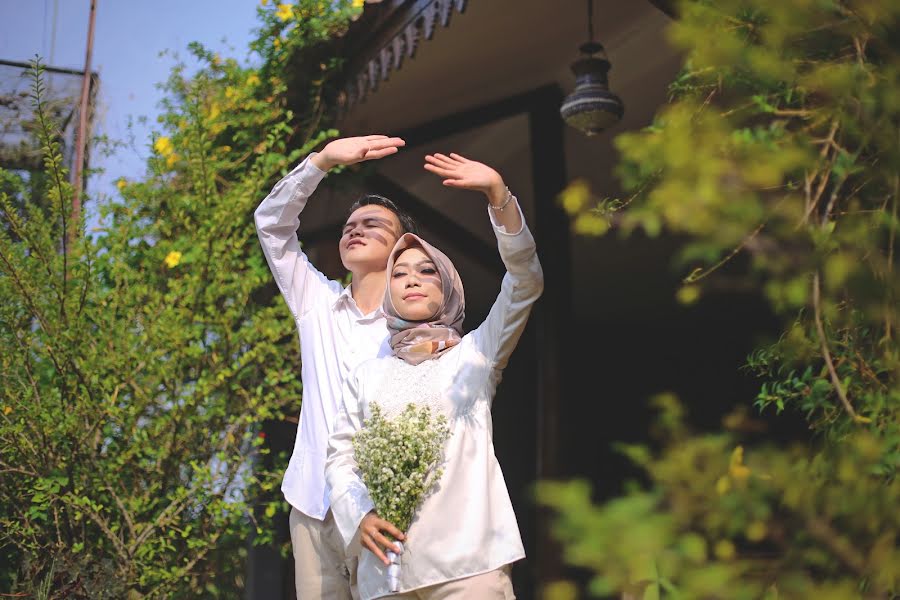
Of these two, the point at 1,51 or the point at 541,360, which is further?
the point at 1,51

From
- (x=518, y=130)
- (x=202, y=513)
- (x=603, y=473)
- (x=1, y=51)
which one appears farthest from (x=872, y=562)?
(x=603, y=473)

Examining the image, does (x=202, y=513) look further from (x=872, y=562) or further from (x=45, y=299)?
(x=872, y=562)

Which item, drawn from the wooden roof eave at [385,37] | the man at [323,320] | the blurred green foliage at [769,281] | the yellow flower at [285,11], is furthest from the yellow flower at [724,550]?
the yellow flower at [285,11]

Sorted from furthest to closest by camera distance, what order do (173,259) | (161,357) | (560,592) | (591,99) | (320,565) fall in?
(173,259) → (161,357) → (591,99) → (320,565) → (560,592)

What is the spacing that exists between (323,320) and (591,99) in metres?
1.46

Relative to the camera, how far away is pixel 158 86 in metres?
4.63

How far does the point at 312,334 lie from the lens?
115 inches

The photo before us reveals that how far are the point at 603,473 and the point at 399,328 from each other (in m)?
6.60

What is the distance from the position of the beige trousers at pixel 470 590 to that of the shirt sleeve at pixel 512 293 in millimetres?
475

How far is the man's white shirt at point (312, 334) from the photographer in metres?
2.72

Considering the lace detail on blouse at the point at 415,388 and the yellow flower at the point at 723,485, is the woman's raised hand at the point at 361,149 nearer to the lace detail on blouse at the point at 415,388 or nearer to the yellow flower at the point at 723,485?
the lace detail on blouse at the point at 415,388

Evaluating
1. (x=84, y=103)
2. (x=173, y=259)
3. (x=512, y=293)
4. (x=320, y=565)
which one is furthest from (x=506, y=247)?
(x=84, y=103)

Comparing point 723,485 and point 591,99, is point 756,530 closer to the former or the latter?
point 723,485

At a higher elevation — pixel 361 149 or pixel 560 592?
pixel 361 149
